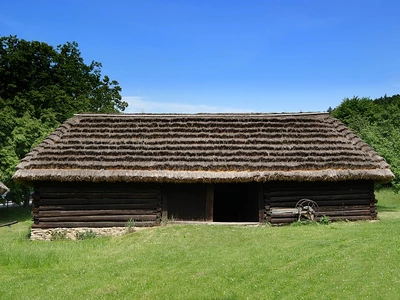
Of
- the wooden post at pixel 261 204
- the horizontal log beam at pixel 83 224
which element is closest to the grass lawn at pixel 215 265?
the horizontal log beam at pixel 83 224

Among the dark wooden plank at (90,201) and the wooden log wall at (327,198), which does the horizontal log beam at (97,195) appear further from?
the wooden log wall at (327,198)

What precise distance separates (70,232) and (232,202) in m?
9.15

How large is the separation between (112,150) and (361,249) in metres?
9.78

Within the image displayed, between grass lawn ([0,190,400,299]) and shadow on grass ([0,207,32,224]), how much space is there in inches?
534

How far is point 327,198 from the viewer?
1574 centimetres

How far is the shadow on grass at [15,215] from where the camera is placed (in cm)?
2642

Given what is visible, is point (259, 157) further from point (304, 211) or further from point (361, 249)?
point (361, 249)

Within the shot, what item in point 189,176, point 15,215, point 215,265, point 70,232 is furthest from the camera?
point 15,215

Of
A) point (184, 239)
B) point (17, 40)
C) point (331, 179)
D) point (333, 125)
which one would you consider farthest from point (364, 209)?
point (17, 40)

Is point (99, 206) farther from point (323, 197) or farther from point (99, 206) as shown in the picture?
point (323, 197)

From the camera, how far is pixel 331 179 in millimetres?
14922

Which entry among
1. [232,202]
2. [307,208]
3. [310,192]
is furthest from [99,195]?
[232,202]

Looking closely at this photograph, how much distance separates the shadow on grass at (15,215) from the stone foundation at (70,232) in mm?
11889

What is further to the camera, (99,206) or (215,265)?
(99,206)
